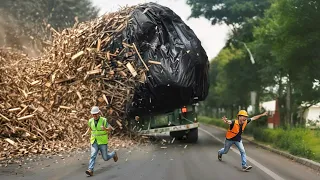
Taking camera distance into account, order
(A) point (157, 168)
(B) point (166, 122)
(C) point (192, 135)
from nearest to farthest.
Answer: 1. (A) point (157, 168)
2. (B) point (166, 122)
3. (C) point (192, 135)

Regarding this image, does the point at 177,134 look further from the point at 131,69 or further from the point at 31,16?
the point at 31,16

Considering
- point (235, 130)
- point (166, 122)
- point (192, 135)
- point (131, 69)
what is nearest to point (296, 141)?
point (192, 135)

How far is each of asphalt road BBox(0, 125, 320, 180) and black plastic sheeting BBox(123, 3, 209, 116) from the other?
6.66 ft

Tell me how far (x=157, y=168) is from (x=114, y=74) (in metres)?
4.96

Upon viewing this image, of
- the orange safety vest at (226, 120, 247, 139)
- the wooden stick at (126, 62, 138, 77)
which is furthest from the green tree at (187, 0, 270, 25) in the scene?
the orange safety vest at (226, 120, 247, 139)

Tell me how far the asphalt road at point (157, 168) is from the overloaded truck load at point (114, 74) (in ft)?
5.81

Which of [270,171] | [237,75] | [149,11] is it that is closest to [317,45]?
[149,11]

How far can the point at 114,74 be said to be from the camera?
14.4 meters

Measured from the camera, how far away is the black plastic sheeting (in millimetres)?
14367

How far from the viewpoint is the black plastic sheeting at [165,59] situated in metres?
14.4

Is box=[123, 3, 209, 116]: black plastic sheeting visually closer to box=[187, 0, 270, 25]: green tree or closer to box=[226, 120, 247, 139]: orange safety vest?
box=[226, 120, 247, 139]: orange safety vest

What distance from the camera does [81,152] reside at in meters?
12.6

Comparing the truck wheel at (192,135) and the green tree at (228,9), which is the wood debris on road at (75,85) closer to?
the truck wheel at (192,135)

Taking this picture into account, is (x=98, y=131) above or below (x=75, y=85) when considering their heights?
below
